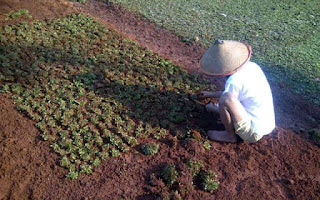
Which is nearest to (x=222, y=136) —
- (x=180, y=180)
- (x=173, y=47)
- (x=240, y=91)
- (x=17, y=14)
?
(x=240, y=91)

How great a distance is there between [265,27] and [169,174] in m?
5.95

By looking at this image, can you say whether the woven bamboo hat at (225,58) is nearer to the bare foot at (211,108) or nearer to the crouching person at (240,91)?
the crouching person at (240,91)

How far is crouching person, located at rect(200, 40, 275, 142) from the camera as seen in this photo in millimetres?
3689

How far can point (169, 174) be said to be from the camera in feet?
11.8

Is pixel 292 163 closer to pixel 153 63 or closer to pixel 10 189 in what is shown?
pixel 153 63

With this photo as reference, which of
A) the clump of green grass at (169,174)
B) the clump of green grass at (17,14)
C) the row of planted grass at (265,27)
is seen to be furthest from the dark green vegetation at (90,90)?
A: the row of planted grass at (265,27)

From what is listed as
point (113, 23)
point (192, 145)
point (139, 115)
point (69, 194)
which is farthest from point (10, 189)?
point (113, 23)

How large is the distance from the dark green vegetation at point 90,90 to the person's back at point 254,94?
81 cm

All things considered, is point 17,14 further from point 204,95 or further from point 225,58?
point 225,58

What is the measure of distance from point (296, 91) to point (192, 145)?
2.84 meters

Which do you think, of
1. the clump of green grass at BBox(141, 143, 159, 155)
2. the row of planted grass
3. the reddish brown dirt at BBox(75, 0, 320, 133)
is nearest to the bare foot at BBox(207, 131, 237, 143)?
the clump of green grass at BBox(141, 143, 159, 155)

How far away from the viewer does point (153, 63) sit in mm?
5699

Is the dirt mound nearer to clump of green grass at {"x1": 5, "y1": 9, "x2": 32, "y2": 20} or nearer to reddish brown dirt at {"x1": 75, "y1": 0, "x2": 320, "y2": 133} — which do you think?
reddish brown dirt at {"x1": 75, "y1": 0, "x2": 320, "y2": 133}

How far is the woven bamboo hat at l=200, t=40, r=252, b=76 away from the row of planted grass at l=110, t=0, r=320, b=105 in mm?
2432
